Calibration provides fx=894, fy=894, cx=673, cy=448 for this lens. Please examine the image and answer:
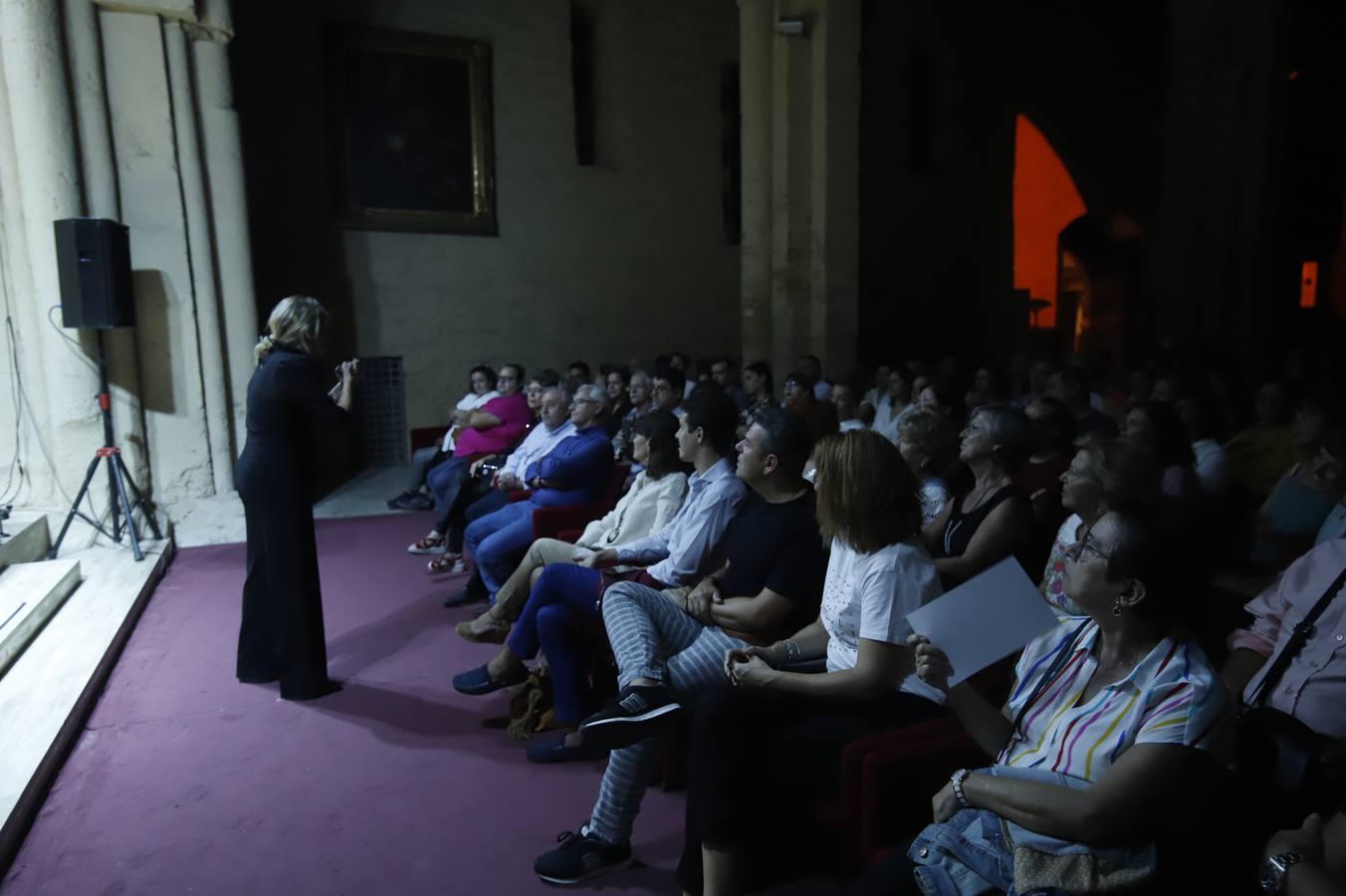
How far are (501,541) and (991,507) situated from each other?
8.72 feet

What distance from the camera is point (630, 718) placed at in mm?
2490

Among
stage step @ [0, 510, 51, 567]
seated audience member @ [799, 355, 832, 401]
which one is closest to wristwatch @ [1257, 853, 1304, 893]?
stage step @ [0, 510, 51, 567]

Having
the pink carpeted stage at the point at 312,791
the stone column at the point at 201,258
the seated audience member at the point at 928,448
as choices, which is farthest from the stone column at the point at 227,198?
the seated audience member at the point at 928,448

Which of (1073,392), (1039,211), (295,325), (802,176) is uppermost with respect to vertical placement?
(1039,211)

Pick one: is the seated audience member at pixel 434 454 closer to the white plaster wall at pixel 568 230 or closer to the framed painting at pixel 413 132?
the white plaster wall at pixel 568 230

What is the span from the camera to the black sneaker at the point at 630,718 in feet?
8.07

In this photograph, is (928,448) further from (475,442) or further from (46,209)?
(46,209)

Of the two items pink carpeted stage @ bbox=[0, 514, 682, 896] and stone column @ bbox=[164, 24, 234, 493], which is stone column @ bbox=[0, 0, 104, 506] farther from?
pink carpeted stage @ bbox=[0, 514, 682, 896]

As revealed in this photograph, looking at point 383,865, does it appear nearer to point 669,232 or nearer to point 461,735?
point 461,735

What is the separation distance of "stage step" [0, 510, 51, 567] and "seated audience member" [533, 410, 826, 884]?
4.32 meters

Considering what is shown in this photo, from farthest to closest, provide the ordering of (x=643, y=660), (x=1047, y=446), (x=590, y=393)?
(x=590, y=393)
(x=1047, y=446)
(x=643, y=660)

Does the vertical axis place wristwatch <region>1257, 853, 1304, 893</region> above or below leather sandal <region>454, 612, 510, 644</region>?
above

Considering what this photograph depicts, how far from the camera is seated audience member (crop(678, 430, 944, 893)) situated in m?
2.26

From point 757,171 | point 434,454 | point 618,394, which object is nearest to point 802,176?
point 757,171
